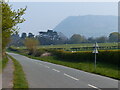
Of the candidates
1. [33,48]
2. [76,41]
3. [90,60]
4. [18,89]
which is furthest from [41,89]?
[76,41]

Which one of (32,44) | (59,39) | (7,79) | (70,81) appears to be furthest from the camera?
(59,39)

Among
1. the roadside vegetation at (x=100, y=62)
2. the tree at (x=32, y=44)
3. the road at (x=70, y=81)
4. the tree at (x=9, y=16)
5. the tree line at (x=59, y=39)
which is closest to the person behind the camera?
the road at (x=70, y=81)

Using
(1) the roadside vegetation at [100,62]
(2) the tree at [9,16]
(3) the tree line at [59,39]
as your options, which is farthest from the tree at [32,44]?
(2) the tree at [9,16]

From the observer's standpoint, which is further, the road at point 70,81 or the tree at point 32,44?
the tree at point 32,44

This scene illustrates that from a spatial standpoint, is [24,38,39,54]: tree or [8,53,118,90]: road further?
[24,38,39,54]: tree

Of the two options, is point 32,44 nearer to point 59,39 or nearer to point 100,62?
point 100,62

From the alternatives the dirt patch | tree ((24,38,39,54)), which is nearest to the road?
the dirt patch

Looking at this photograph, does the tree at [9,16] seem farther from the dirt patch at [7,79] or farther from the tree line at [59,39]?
the tree line at [59,39]

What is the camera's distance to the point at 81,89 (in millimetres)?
10422

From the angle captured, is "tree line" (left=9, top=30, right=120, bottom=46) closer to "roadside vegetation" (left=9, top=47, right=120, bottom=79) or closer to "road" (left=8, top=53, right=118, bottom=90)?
"roadside vegetation" (left=9, top=47, right=120, bottom=79)

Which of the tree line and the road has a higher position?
the tree line

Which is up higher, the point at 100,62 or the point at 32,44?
the point at 32,44

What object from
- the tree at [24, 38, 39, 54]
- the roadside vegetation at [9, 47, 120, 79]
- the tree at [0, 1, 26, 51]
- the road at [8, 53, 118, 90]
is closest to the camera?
the road at [8, 53, 118, 90]

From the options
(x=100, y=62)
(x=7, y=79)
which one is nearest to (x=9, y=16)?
(x=7, y=79)
